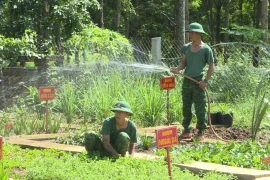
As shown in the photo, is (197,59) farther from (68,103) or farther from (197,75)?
(68,103)

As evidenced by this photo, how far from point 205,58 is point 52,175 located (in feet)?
12.5

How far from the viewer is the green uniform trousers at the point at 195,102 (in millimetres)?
9172

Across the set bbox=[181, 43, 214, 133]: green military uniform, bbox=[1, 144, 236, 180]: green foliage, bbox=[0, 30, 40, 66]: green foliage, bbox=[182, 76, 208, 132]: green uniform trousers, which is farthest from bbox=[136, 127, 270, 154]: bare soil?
→ bbox=[0, 30, 40, 66]: green foliage

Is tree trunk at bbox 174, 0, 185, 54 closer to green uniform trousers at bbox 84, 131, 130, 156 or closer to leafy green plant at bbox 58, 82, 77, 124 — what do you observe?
leafy green plant at bbox 58, 82, 77, 124

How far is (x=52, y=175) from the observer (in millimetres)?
6102

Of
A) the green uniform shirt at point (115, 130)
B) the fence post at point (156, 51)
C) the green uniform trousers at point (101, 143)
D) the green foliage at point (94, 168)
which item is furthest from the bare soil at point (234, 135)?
the fence post at point (156, 51)

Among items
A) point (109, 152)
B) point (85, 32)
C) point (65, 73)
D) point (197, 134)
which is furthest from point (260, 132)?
point (85, 32)

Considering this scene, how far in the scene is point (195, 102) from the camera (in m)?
9.23

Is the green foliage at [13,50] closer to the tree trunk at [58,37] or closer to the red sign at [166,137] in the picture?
the tree trunk at [58,37]


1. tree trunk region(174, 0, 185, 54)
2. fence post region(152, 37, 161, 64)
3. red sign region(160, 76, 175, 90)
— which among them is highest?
tree trunk region(174, 0, 185, 54)

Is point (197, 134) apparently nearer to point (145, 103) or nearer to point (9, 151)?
point (145, 103)

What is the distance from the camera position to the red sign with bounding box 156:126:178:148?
597 cm

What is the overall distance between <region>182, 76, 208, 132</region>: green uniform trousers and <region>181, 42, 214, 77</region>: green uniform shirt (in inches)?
4.5

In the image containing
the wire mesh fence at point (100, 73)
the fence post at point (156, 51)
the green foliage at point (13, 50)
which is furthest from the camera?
the fence post at point (156, 51)
